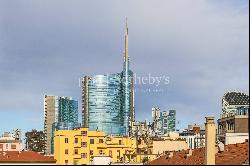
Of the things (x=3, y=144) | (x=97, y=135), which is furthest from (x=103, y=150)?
(x=3, y=144)

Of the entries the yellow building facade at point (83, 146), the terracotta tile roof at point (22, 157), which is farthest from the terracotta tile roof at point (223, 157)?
the yellow building facade at point (83, 146)

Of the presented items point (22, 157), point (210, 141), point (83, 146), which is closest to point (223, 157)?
point (210, 141)

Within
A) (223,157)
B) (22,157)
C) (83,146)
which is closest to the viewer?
(223,157)

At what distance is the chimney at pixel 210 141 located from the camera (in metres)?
65.0

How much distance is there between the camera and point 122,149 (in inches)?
6481

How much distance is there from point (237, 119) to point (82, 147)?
4874cm

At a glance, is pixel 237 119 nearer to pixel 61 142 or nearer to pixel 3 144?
pixel 61 142

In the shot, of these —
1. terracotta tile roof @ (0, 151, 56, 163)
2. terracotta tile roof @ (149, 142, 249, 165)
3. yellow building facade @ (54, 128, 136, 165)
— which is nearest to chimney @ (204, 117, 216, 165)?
terracotta tile roof @ (149, 142, 249, 165)

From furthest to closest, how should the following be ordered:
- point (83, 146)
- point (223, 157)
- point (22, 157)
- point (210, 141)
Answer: point (83, 146), point (22, 157), point (223, 157), point (210, 141)

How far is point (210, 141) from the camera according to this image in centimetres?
6625

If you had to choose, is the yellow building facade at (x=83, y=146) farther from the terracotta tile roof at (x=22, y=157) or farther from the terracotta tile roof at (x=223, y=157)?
the terracotta tile roof at (x=223, y=157)

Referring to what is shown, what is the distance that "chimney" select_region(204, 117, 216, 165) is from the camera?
2557 inches

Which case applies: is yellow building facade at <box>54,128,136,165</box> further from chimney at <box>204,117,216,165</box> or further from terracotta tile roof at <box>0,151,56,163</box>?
chimney at <box>204,117,216,165</box>

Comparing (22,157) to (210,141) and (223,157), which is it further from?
(210,141)
